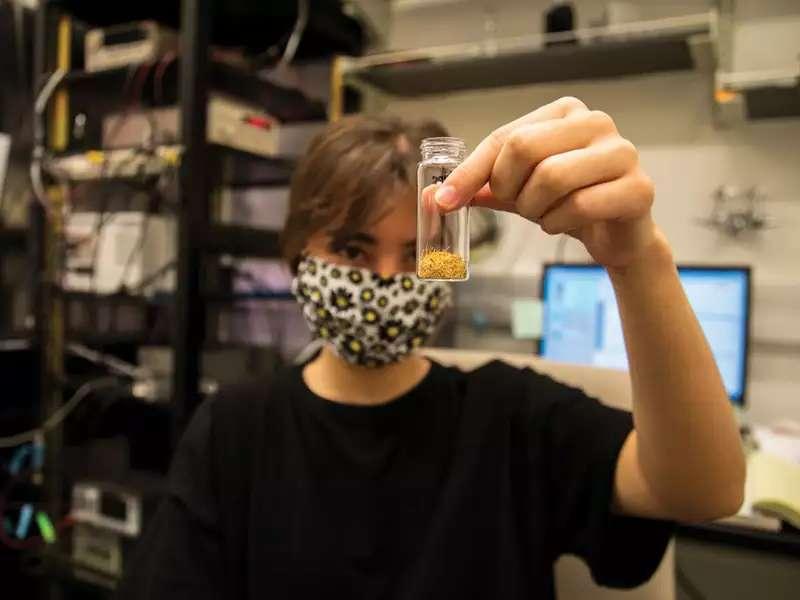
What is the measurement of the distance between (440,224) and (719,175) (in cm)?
142

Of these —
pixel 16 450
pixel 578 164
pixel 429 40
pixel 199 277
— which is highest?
pixel 429 40

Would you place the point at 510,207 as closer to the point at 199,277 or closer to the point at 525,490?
the point at 525,490

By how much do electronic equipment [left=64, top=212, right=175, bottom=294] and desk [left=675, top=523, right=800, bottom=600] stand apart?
1.29 metres

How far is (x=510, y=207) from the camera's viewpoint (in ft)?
1.84

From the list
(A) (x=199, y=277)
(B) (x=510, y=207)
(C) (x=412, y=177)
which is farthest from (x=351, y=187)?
(A) (x=199, y=277)

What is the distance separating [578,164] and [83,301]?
5.34 ft

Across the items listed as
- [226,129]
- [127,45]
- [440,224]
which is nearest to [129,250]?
[226,129]

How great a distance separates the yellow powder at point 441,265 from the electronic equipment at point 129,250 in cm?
126

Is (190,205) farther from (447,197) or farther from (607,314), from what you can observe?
(447,197)

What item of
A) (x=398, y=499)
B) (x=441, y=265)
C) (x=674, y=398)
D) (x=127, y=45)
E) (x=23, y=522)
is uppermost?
(x=127, y=45)

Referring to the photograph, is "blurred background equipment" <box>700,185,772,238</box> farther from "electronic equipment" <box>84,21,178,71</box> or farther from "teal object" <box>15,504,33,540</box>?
"teal object" <box>15,504,33,540</box>

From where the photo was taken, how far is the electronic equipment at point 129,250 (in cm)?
168

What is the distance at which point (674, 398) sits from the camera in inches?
25.1

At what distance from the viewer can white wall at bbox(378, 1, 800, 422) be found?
162 centimetres
